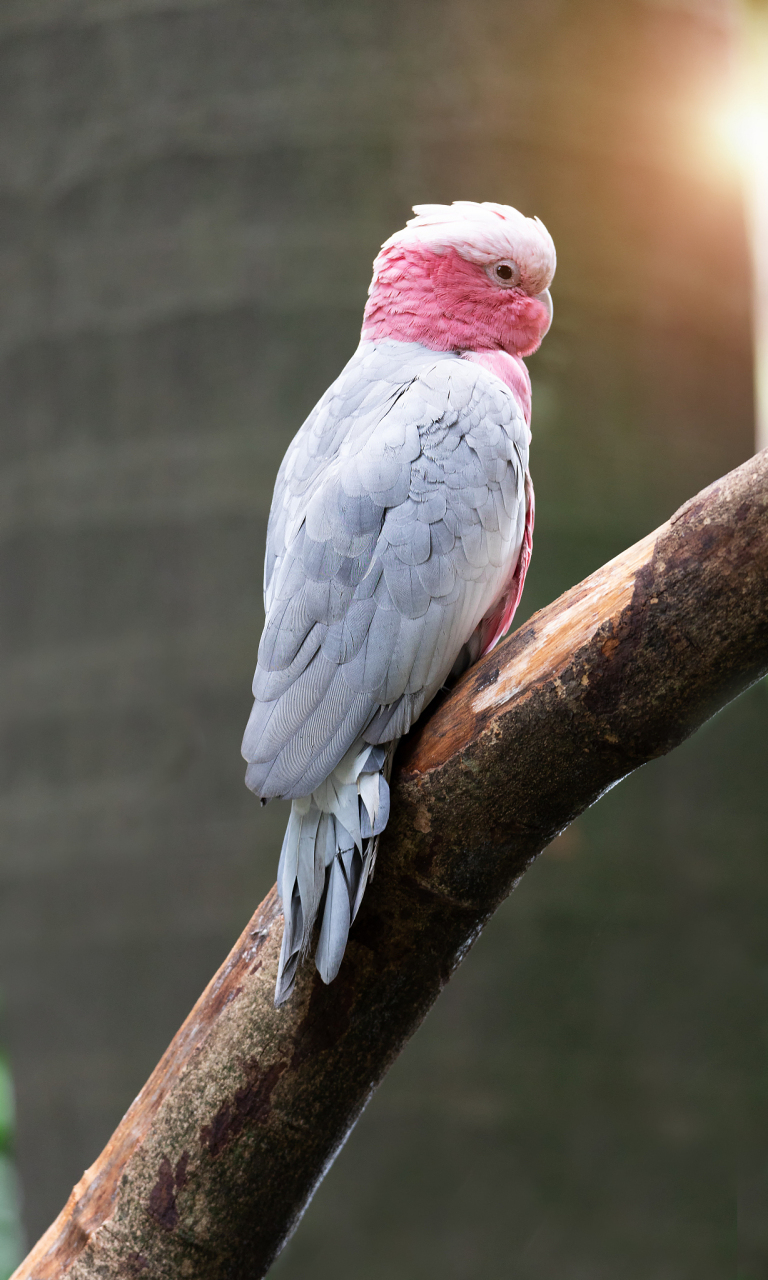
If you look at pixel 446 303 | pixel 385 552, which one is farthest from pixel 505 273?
pixel 385 552

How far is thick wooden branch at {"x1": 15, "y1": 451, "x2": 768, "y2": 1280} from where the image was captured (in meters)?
1.48

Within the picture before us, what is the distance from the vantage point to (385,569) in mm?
1842

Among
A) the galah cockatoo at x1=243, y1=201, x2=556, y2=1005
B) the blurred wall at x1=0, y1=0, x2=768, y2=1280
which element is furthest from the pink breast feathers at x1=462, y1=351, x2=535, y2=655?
the blurred wall at x1=0, y1=0, x2=768, y2=1280

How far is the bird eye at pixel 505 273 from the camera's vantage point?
225cm

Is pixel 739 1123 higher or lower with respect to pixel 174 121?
lower

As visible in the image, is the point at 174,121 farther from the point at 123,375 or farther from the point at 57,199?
the point at 123,375

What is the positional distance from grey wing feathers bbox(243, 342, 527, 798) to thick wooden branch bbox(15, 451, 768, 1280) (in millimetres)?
127

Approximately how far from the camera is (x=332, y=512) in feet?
6.28

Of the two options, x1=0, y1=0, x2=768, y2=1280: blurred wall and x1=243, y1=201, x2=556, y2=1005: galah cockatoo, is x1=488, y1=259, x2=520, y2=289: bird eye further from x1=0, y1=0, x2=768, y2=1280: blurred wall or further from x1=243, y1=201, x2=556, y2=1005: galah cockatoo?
x1=0, y1=0, x2=768, y2=1280: blurred wall

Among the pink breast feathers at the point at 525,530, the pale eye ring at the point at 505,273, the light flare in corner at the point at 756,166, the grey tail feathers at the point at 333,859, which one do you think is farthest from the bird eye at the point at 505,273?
the light flare in corner at the point at 756,166

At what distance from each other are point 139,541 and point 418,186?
1452mm

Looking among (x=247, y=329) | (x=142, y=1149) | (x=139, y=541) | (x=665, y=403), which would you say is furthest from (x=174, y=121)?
(x=142, y=1149)

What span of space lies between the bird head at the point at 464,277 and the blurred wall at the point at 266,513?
96cm

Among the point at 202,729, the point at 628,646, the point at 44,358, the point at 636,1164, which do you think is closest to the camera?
the point at 628,646
